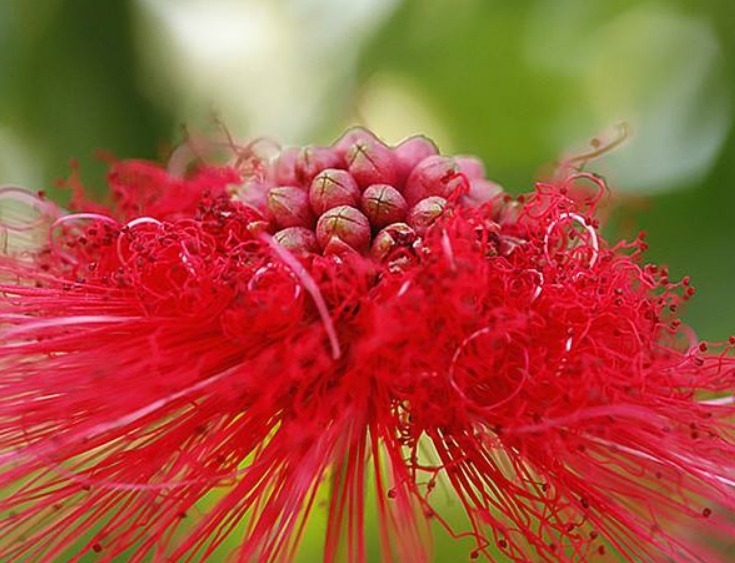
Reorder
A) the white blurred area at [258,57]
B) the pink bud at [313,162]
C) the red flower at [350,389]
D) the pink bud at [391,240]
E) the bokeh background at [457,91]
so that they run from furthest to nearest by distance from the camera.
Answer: the white blurred area at [258,57] < the bokeh background at [457,91] < the pink bud at [313,162] < the pink bud at [391,240] < the red flower at [350,389]

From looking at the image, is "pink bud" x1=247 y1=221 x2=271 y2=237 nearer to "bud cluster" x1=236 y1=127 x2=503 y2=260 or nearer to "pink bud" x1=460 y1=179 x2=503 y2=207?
"bud cluster" x1=236 y1=127 x2=503 y2=260

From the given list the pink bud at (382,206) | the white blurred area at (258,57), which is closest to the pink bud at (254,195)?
the pink bud at (382,206)

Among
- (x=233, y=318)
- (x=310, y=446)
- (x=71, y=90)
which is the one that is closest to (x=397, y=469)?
(x=310, y=446)

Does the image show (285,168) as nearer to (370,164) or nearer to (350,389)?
(370,164)

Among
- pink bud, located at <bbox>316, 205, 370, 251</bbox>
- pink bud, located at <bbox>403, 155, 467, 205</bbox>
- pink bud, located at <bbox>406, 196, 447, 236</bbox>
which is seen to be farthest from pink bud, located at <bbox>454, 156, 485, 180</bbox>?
pink bud, located at <bbox>316, 205, 370, 251</bbox>

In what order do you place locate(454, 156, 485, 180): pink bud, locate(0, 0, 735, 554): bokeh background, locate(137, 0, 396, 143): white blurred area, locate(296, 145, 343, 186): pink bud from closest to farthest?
locate(296, 145, 343, 186): pink bud
locate(454, 156, 485, 180): pink bud
locate(0, 0, 735, 554): bokeh background
locate(137, 0, 396, 143): white blurred area

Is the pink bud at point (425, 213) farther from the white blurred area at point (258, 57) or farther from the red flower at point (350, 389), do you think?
the white blurred area at point (258, 57)

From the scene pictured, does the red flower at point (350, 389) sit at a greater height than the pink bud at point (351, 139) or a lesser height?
lesser
